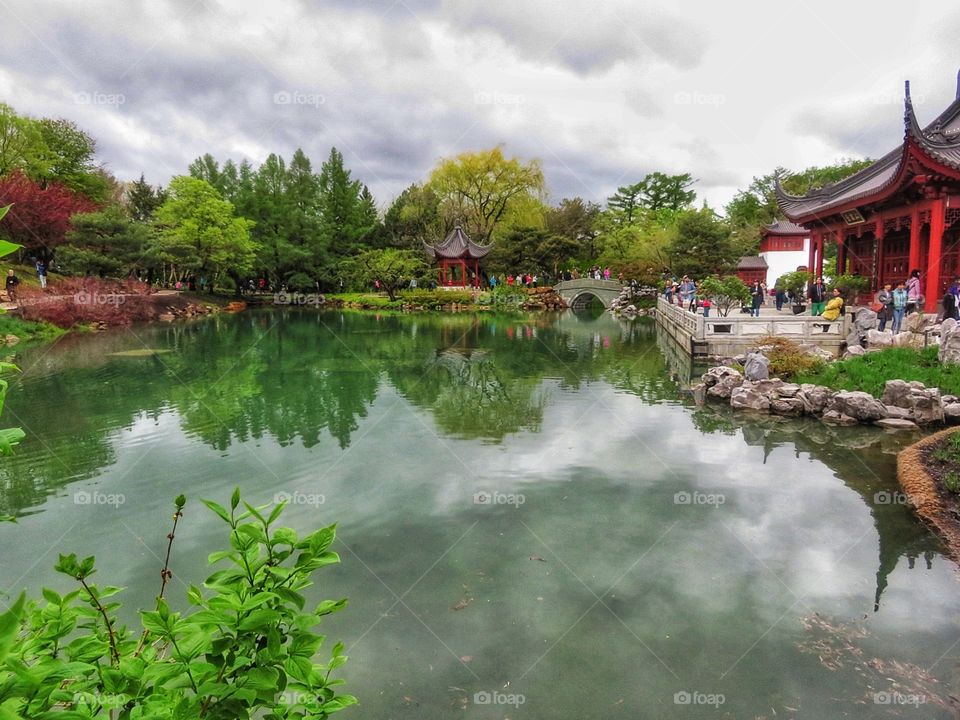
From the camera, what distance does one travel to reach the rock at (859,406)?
9.92 m

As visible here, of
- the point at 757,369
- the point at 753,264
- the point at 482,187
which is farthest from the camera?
the point at 482,187

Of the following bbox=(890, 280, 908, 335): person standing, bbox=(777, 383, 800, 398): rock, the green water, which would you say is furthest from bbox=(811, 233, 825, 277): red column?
bbox=(777, 383, 800, 398): rock

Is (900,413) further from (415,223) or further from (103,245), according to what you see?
(415,223)

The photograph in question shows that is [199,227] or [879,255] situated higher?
[199,227]

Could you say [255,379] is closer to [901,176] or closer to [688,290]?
[901,176]

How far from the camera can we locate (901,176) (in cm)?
1441

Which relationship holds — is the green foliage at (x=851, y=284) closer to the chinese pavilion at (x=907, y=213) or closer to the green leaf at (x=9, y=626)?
the chinese pavilion at (x=907, y=213)

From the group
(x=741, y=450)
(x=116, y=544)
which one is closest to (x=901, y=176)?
(x=741, y=450)

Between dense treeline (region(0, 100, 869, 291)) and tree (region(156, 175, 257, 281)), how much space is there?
0.08 meters

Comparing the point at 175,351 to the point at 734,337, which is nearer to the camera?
the point at 734,337

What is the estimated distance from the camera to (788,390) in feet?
36.3

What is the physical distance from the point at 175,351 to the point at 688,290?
63.4ft

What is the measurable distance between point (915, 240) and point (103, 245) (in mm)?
29756

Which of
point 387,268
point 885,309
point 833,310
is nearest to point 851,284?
point 833,310
